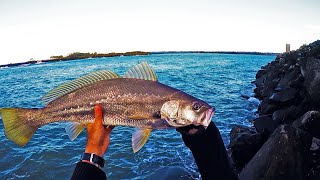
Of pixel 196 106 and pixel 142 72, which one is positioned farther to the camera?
pixel 142 72

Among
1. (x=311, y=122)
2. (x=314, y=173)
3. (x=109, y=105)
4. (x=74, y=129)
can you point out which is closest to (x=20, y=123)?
(x=74, y=129)

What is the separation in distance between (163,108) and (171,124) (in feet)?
0.79

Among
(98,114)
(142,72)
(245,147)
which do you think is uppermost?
(142,72)

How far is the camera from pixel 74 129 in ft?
12.2

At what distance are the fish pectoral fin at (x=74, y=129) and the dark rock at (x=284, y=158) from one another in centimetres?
448

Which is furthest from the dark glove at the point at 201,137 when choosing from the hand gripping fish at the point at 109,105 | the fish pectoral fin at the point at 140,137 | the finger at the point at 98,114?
the finger at the point at 98,114

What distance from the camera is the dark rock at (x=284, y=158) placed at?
621 centimetres

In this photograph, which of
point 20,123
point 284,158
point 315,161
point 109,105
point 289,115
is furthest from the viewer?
point 289,115

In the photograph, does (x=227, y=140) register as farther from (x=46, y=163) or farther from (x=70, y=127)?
(x=70, y=127)

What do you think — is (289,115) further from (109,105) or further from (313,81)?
(109,105)

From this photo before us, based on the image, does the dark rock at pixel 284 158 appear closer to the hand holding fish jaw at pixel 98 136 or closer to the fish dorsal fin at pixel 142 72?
the fish dorsal fin at pixel 142 72

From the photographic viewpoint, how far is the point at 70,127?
3.75 m

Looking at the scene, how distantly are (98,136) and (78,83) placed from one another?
34.6 inches

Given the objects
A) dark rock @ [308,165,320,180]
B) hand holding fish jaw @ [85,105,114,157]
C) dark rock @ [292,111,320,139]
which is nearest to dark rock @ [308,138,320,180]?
dark rock @ [308,165,320,180]
